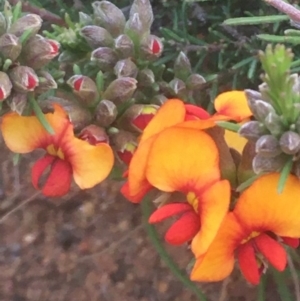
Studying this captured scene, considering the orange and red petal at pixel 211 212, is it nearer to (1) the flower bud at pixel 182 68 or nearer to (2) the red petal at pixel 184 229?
(2) the red petal at pixel 184 229

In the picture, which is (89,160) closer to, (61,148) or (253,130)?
(61,148)

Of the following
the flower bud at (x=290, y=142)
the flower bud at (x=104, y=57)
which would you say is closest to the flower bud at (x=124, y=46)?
the flower bud at (x=104, y=57)

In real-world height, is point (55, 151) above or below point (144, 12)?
below

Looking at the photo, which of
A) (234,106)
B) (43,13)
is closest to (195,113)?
(234,106)

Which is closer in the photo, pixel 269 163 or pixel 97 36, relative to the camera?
pixel 269 163

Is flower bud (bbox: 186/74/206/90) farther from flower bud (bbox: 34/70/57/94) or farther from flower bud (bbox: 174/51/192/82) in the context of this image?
flower bud (bbox: 34/70/57/94)

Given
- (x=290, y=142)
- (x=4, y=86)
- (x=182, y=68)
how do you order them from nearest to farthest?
(x=290, y=142)
(x=4, y=86)
(x=182, y=68)

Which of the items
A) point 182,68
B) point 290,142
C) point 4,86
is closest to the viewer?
point 290,142
